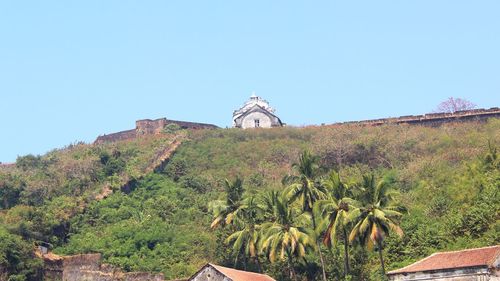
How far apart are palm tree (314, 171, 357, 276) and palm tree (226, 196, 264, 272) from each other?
456 centimetres

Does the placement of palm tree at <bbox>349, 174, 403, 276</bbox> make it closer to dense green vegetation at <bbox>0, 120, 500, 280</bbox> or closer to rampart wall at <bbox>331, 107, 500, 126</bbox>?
dense green vegetation at <bbox>0, 120, 500, 280</bbox>

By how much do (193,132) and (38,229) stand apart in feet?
88.1

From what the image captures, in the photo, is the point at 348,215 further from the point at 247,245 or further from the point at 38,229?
the point at 38,229

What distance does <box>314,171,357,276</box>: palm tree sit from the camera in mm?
51906

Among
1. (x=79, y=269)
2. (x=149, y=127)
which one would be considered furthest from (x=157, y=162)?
(x=79, y=269)

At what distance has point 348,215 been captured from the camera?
50.5 m

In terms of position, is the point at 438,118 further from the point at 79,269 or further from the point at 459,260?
the point at 459,260

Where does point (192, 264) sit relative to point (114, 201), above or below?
below

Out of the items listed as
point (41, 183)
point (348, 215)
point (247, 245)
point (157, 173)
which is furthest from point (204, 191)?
point (348, 215)

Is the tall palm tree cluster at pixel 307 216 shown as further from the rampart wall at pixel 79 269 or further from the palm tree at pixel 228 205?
the rampart wall at pixel 79 269

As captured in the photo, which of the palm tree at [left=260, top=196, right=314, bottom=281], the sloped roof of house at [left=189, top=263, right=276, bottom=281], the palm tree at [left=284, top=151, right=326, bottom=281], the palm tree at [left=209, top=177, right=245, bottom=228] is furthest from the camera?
the palm tree at [left=209, top=177, right=245, bottom=228]

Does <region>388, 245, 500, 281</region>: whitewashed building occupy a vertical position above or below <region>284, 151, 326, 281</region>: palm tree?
below

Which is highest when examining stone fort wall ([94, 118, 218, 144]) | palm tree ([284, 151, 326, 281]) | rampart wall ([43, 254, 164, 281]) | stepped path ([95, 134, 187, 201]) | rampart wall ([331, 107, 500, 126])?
stone fort wall ([94, 118, 218, 144])

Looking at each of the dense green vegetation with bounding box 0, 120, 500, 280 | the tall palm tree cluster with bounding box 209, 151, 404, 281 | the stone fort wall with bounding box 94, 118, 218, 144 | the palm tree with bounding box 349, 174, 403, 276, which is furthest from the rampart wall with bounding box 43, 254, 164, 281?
the stone fort wall with bounding box 94, 118, 218, 144
